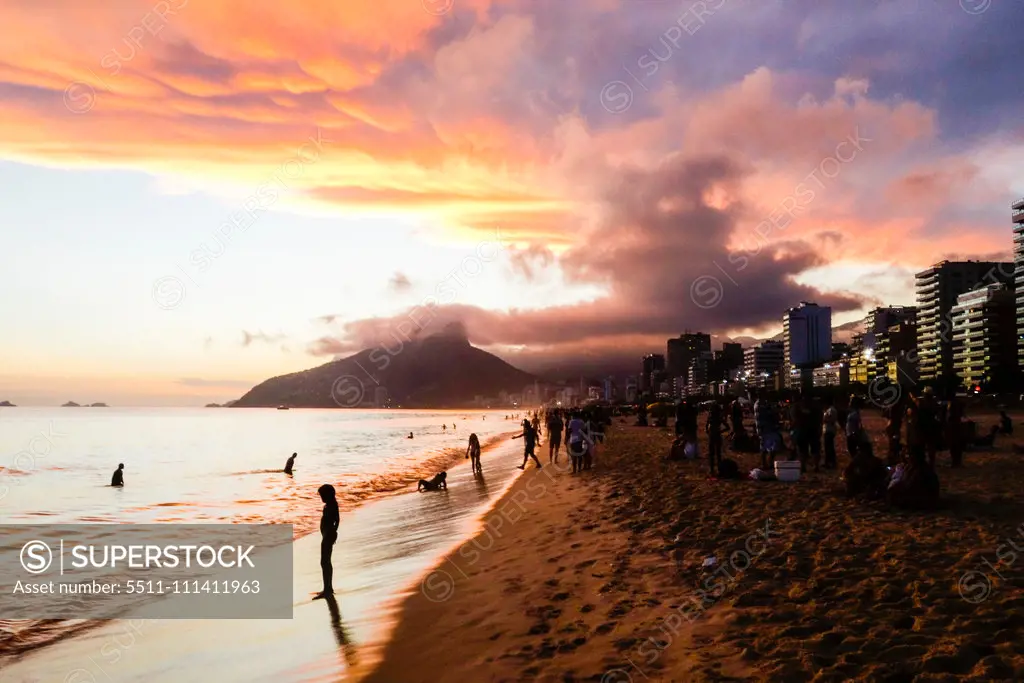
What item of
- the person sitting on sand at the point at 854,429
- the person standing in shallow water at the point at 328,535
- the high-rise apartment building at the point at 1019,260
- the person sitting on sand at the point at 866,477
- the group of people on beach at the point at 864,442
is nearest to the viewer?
the person standing in shallow water at the point at 328,535

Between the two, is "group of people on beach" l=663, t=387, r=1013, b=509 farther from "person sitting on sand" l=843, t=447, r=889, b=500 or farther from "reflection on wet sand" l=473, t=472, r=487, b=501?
"reflection on wet sand" l=473, t=472, r=487, b=501

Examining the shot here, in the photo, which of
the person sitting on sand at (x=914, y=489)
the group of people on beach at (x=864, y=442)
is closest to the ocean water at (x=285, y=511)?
the group of people on beach at (x=864, y=442)

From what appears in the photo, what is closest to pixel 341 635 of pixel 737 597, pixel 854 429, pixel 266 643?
pixel 266 643

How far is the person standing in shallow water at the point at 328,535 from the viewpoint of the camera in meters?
11.4

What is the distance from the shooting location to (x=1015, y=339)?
18438 centimetres

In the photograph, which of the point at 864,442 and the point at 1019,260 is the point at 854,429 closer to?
the point at 864,442

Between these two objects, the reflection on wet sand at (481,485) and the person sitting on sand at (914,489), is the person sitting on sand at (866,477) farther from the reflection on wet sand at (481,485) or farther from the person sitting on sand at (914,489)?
the reflection on wet sand at (481,485)

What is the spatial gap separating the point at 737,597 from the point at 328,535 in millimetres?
6993

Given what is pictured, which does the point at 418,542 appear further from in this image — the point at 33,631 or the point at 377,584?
the point at 33,631

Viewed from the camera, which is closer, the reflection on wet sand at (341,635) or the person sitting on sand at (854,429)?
the reflection on wet sand at (341,635)

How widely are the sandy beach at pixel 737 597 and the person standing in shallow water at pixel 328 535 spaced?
1.66 m

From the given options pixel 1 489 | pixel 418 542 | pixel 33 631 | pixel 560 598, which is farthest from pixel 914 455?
pixel 1 489

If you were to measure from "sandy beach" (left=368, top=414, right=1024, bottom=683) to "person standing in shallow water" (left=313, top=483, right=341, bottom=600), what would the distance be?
5.45 ft

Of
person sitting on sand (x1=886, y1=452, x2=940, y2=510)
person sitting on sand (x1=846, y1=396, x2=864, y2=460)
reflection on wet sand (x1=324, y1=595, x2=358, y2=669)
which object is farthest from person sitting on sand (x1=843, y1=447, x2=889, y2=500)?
reflection on wet sand (x1=324, y1=595, x2=358, y2=669)
